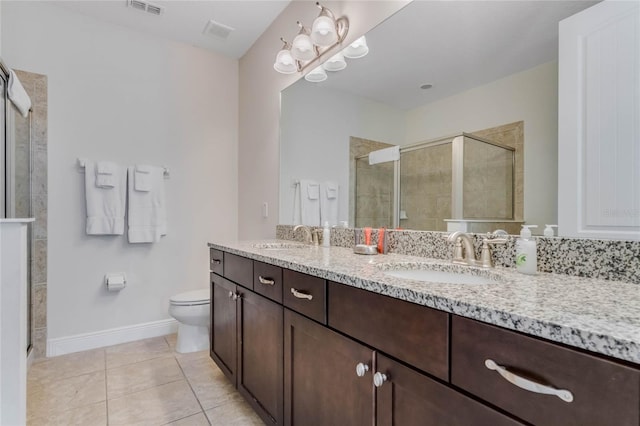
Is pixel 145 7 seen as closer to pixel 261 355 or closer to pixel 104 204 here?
pixel 104 204

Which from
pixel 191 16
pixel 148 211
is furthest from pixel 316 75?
pixel 148 211

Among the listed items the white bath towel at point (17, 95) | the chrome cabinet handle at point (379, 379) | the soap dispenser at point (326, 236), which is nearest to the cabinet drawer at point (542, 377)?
the chrome cabinet handle at point (379, 379)

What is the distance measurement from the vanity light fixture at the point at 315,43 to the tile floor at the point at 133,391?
2.02m

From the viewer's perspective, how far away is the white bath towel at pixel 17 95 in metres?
1.77

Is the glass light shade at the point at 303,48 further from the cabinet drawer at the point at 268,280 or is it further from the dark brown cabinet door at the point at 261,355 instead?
the dark brown cabinet door at the point at 261,355

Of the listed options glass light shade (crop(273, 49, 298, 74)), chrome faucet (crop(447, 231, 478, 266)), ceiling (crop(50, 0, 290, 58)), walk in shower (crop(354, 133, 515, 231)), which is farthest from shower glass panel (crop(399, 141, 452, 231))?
ceiling (crop(50, 0, 290, 58))

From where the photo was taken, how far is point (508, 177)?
3.55ft

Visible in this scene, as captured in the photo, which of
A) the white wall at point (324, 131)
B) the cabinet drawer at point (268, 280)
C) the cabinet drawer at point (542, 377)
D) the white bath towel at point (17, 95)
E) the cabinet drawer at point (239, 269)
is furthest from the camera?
the white bath towel at point (17, 95)

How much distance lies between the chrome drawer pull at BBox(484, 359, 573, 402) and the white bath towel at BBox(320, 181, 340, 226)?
54.7 inches

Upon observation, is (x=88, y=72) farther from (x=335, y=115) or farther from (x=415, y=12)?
(x=415, y=12)

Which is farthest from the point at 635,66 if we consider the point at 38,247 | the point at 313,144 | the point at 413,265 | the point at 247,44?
the point at 38,247

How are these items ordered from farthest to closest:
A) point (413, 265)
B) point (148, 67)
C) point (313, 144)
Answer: point (148, 67) < point (313, 144) < point (413, 265)

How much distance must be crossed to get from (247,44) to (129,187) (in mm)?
1603

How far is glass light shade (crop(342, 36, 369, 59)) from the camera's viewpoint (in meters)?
1.68
